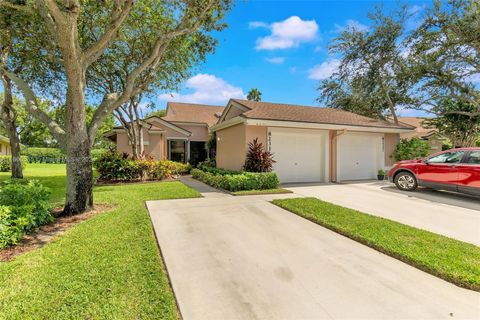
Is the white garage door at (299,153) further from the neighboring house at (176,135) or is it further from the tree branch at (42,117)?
the neighboring house at (176,135)

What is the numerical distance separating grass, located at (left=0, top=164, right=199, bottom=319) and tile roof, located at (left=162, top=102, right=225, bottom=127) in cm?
1836

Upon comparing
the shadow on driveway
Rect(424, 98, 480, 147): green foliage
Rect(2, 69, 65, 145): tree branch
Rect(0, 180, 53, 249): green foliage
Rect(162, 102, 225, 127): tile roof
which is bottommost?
the shadow on driveway

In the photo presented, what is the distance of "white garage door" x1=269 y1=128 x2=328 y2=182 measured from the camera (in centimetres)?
1197

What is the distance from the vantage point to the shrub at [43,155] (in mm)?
33531

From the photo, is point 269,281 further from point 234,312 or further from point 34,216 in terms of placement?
point 34,216

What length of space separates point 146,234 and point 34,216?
100 inches

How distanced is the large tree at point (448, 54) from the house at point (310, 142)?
25.1 ft

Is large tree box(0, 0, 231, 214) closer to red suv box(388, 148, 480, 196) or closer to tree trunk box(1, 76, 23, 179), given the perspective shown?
tree trunk box(1, 76, 23, 179)

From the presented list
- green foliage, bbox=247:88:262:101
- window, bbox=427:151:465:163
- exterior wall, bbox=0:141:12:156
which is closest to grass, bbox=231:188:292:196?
window, bbox=427:151:465:163

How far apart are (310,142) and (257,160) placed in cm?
349

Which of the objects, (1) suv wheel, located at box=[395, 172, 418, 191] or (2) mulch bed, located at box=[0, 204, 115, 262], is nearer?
(2) mulch bed, located at box=[0, 204, 115, 262]

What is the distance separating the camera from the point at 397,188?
1046 cm

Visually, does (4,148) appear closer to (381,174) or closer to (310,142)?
(310,142)

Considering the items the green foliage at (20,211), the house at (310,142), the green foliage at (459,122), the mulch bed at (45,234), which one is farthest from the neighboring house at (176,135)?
the green foliage at (459,122)
